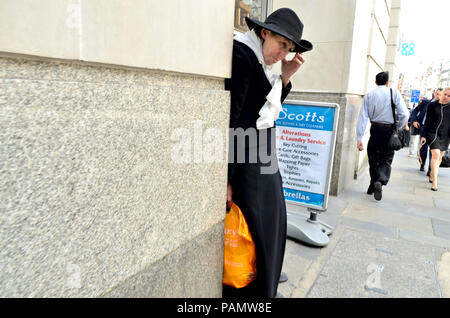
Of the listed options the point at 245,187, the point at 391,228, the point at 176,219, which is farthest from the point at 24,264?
the point at 391,228

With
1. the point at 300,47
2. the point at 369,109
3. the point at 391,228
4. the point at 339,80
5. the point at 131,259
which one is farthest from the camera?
the point at 369,109

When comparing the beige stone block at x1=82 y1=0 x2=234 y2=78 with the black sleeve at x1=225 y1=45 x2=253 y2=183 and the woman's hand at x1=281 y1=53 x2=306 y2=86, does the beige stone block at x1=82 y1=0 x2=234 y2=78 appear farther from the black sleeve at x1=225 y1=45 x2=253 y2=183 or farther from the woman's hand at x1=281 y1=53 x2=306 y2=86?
the woman's hand at x1=281 y1=53 x2=306 y2=86

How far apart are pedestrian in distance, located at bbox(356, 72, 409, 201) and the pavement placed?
16.8 inches

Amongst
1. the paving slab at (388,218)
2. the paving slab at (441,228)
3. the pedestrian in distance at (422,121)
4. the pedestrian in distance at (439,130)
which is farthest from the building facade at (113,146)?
the pedestrian in distance at (422,121)

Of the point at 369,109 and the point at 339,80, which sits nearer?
the point at 339,80

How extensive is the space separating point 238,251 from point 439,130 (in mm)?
5748

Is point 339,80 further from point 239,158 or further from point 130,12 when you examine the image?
point 130,12

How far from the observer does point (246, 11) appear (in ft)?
12.3

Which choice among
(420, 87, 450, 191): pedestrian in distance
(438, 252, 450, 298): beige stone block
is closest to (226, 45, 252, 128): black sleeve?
(438, 252, 450, 298): beige stone block

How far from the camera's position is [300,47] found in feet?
7.13

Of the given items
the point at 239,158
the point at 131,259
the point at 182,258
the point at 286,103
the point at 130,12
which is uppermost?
the point at 130,12

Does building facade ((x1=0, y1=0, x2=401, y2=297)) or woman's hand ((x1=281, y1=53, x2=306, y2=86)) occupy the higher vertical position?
woman's hand ((x1=281, y1=53, x2=306, y2=86))

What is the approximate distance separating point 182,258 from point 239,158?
0.73 meters

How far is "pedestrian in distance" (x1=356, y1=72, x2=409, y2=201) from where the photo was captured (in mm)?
5527
